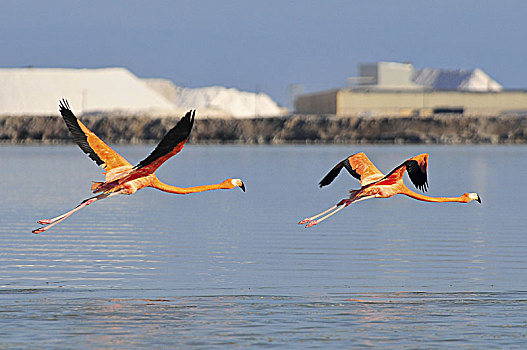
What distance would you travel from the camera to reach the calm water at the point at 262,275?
15773mm

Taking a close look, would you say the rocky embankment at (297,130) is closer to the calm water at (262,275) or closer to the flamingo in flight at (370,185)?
the calm water at (262,275)

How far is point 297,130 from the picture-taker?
479 ft

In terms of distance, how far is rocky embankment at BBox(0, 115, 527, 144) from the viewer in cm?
14075

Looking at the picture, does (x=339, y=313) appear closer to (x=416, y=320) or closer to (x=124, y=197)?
(x=416, y=320)

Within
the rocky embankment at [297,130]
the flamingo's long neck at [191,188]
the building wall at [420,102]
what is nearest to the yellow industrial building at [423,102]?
the building wall at [420,102]

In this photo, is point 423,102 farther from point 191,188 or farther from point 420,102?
point 191,188

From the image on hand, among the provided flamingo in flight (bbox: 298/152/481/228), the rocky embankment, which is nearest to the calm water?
flamingo in flight (bbox: 298/152/481/228)

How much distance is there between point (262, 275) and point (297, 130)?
12482cm

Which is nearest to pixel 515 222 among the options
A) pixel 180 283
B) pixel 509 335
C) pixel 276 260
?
pixel 276 260

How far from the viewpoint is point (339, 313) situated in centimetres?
1728

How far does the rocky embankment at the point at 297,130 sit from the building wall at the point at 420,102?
44.5 feet

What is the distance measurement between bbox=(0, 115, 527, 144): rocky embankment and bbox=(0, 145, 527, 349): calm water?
99.9 m

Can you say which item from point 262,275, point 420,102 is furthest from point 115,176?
point 420,102

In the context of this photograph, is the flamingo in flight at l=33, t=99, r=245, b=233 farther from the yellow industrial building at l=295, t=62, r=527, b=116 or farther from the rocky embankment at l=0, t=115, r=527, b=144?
the yellow industrial building at l=295, t=62, r=527, b=116
